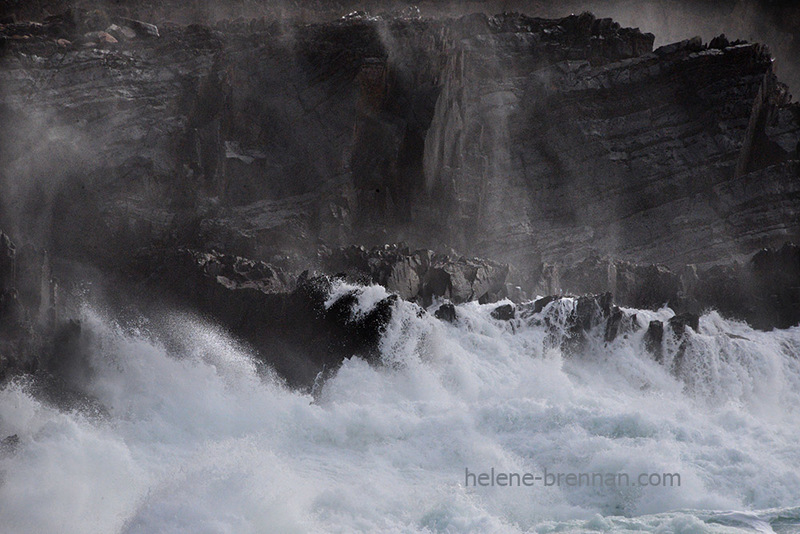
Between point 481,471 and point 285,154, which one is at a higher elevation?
point 285,154

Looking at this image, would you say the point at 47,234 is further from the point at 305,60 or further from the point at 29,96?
the point at 305,60

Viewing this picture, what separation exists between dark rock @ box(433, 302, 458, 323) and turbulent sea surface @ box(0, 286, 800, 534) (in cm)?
31

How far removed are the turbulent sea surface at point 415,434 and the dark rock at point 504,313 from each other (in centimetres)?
32

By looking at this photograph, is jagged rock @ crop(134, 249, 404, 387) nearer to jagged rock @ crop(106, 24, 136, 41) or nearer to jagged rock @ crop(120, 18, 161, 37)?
jagged rock @ crop(106, 24, 136, 41)

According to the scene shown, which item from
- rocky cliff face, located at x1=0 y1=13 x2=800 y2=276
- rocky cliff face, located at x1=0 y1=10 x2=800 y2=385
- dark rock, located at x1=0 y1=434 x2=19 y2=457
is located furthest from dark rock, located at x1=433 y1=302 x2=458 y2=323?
dark rock, located at x1=0 y1=434 x2=19 y2=457

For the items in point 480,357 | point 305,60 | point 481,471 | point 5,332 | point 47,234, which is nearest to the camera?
point 481,471

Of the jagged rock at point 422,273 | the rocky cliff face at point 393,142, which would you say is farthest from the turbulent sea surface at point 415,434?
the rocky cliff face at point 393,142

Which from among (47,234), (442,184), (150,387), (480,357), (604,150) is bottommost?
(150,387)

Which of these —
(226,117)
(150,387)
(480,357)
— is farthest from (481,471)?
(226,117)

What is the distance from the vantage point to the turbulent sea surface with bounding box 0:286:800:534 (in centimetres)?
2189

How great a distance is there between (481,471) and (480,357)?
310 inches

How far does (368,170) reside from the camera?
45656 mm

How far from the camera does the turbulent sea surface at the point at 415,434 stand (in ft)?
71.8

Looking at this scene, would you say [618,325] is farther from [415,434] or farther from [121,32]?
[121,32]
